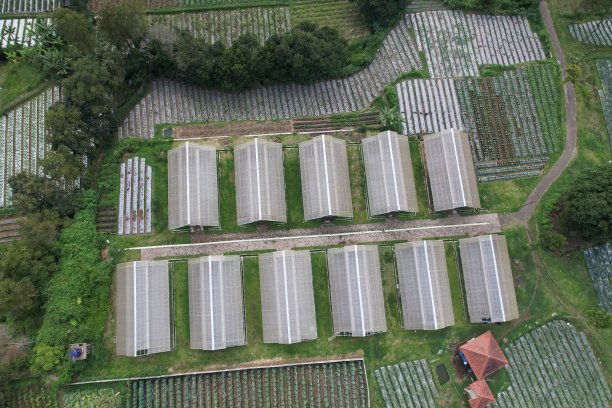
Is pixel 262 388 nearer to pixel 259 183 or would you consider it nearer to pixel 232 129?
pixel 259 183

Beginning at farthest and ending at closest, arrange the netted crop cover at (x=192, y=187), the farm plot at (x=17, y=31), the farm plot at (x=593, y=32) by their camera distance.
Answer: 1. the farm plot at (x=593, y=32)
2. the farm plot at (x=17, y=31)
3. the netted crop cover at (x=192, y=187)

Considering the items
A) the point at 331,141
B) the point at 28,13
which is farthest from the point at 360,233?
the point at 28,13

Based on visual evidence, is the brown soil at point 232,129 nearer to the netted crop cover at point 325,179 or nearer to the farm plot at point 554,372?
the netted crop cover at point 325,179

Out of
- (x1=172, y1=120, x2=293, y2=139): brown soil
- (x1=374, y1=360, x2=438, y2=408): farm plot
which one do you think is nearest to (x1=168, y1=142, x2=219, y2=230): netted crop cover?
(x1=172, y1=120, x2=293, y2=139): brown soil

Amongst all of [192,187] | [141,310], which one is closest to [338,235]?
[192,187]

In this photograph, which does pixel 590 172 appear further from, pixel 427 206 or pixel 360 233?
pixel 360 233

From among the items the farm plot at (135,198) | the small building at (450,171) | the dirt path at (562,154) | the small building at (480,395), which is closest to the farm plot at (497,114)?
the dirt path at (562,154)

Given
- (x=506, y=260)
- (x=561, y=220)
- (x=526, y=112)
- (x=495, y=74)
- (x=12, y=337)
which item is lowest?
(x=12, y=337)
